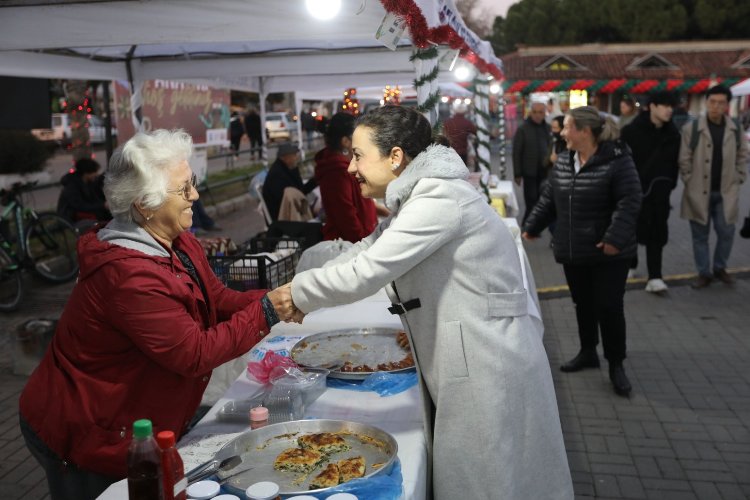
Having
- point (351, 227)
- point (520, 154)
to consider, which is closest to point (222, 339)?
point (351, 227)

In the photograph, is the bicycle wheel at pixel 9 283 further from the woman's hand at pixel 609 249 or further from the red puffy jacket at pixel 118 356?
the red puffy jacket at pixel 118 356

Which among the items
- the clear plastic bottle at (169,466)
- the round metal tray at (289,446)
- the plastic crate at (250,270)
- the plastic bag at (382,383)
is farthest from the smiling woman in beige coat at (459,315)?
the plastic crate at (250,270)

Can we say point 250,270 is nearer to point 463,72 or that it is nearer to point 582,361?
point 582,361

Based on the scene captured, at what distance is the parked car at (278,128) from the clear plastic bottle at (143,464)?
36913 millimetres

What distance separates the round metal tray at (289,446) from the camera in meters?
2.14

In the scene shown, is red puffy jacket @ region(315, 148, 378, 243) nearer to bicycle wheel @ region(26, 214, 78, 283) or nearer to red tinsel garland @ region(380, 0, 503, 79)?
red tinsel garland @ region(380, 0, 503, 79)

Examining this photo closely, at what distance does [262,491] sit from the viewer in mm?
1929

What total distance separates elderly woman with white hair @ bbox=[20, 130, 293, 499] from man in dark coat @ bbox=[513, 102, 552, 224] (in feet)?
31.2

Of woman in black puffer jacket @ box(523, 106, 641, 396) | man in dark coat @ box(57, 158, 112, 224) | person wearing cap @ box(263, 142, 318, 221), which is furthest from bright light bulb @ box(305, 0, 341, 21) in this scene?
man in dark coat @ box(57, 158, 112, 224)

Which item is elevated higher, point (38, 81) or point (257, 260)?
point (38, 81)

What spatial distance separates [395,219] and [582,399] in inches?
140

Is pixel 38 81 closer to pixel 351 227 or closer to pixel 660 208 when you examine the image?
pixel 351 227

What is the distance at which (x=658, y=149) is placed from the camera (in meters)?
8.09

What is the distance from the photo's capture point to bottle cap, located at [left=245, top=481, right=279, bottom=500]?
190 cm
